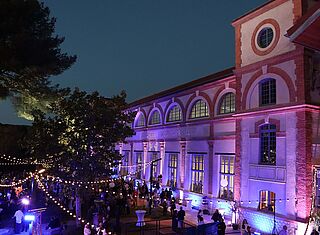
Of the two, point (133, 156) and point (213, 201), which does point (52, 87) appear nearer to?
point (213, 201)

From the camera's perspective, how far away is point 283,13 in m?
17.7

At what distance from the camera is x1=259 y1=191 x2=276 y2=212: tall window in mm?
17633

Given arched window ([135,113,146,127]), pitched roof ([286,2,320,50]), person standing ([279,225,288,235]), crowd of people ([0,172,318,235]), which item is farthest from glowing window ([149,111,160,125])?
pitched roof ([286,2,320,50])

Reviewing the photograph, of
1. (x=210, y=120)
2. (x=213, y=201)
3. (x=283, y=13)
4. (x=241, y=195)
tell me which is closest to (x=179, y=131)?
(x=210, y=120)

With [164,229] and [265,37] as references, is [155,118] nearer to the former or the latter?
[164,229]

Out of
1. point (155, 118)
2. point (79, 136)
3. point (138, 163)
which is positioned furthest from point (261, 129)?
point (138, 163)

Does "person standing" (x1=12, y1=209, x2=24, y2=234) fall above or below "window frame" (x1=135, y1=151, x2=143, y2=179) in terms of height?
below

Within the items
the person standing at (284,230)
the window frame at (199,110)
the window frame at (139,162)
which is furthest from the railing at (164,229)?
the window frame at (139,162)

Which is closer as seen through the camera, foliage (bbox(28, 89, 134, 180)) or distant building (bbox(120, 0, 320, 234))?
distant building (bbox(120, 0, 320, 234))

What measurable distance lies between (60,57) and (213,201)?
14285mm

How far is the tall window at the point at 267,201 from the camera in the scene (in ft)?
57.9

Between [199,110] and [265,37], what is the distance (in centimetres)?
840

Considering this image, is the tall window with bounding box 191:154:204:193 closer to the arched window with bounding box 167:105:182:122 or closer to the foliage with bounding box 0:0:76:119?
the arched window with bounding box 167:105:182:122

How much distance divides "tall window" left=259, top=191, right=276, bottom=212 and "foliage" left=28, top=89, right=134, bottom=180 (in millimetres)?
9257
